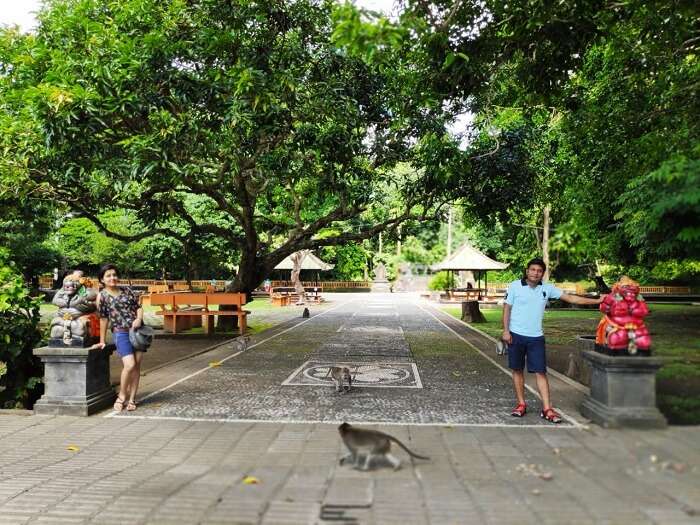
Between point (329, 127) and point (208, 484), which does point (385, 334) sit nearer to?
point (329, 127)

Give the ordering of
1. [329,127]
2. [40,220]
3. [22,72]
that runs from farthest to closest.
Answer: [40,220] < [329,127] < [22,72]

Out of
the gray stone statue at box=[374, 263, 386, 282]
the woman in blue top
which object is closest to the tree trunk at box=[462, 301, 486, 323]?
the woman in blue top

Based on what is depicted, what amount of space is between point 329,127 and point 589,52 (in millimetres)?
6523

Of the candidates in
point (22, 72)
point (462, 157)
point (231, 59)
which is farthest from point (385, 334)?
point (22, 72)

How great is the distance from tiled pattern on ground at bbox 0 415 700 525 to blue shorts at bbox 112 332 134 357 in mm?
848

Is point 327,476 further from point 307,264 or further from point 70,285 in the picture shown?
point 307,264

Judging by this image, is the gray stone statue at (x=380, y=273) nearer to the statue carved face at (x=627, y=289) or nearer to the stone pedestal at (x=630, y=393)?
the statue carved face at (x=627, y=289)

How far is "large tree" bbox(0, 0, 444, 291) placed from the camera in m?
7.28

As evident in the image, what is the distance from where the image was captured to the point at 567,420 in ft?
18.1

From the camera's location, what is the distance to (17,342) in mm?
6758

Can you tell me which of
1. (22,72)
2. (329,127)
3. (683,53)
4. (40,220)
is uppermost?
(683,53)

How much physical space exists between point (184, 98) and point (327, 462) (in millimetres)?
5930

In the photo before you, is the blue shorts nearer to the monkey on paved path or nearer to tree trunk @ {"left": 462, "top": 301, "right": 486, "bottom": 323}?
the monkey on paved path

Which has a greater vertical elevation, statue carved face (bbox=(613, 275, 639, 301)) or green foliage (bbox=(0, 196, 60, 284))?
green foliage (bbox=(0, 196, 60, 284))
